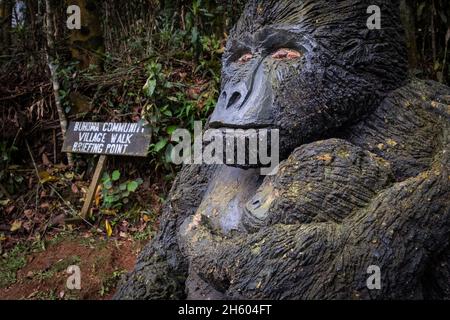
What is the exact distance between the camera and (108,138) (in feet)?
13.6

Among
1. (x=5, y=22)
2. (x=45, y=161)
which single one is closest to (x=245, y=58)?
(x=45, y=161)

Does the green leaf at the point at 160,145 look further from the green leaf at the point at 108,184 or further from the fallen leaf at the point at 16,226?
the fallen leaf at the point at 16,226

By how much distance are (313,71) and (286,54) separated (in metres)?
0.12

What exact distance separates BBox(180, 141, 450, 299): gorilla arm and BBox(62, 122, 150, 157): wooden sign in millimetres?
2563

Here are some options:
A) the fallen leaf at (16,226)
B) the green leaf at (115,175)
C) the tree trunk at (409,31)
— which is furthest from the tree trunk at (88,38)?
the tree trunk at (409,31)

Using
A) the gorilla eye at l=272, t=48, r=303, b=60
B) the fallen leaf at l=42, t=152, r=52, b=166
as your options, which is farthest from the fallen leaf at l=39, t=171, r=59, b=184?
the gorilla eye at l=272, t=48, r=303, b=60

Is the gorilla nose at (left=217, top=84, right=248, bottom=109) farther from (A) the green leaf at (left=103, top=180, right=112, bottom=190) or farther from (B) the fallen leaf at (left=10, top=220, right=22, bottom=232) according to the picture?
(B) the fallen leaf at (left=10, top=220, right=22, bottom=232)

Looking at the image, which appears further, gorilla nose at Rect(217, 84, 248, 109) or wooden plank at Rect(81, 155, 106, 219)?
wooden plank at Rect(81, 155, 106, 219)

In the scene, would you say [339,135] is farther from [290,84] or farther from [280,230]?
[280,230]

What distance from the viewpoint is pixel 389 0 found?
182cm

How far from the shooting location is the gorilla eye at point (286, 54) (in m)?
1.75

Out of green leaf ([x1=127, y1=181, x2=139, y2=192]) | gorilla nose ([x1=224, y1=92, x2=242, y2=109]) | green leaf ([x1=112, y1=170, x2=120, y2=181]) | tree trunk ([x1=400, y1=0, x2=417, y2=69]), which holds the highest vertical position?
tree trunk ([x1=400, y1=0, x2=417, y2=69])

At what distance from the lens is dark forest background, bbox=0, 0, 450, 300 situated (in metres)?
4.13

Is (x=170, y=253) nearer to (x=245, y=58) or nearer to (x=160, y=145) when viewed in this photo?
(x=245, y=58)
